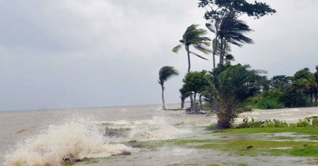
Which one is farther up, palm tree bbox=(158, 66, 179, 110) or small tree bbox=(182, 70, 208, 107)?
palm tree bbox=(158, 66, 179, 110)

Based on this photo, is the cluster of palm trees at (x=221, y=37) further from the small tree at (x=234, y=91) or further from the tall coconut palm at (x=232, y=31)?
the small tree at (x=234, y=91)

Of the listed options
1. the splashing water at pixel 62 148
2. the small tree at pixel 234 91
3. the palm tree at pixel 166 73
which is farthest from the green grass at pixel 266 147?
the palm tree at pixel 166 73

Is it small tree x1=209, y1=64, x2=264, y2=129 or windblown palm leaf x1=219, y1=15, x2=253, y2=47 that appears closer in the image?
small tree x1=209, y1=64, x2=264, y2=129

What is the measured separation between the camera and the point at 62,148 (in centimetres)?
1376

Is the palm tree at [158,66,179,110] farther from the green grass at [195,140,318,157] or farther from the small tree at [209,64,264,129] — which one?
the green grass at [195,140,318,157]

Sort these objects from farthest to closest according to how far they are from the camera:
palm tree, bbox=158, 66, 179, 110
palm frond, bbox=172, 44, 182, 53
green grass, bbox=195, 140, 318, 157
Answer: palm tree, bbox=158, 66, 179, 110
palm frond, bbox=172, 44, 182, 53
green grass, bbox=195, 140, 318, 157

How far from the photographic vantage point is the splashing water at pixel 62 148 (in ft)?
42.1

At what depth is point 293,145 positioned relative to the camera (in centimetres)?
1291

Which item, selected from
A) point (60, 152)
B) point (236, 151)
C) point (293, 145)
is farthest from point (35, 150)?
point (293, 145)

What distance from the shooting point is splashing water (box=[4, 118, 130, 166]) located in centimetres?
1282

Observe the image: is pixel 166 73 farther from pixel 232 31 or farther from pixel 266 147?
pixel 266 147

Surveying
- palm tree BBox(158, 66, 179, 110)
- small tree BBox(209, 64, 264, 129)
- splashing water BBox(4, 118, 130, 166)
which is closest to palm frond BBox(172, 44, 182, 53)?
palm tree BBox(158, 66, 179, 110)

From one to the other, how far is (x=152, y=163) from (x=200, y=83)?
3459cm

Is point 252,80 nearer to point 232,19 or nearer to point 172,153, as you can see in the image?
point 172,153
